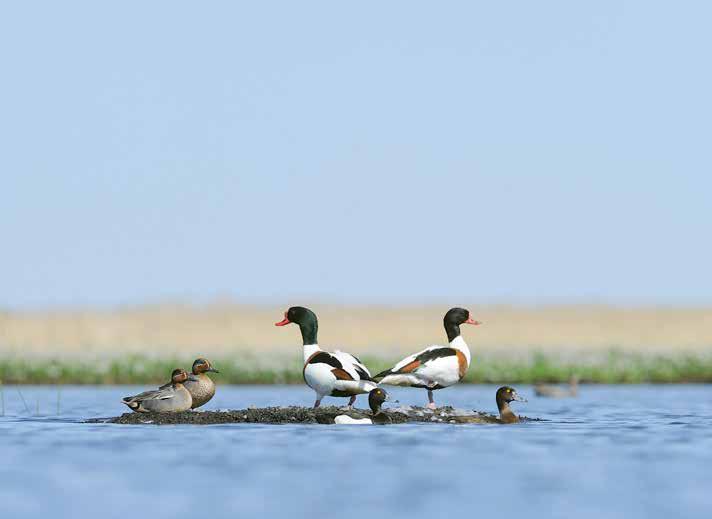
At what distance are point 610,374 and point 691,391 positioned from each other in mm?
4092

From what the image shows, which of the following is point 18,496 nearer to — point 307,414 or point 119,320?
point 307,414

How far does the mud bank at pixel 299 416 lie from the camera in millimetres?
22328

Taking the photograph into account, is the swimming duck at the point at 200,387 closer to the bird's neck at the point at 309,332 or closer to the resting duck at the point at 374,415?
the bird's neck at the point at 309,332

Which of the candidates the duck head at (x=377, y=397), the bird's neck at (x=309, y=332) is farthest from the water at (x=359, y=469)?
the bird's neck at (x=309, y=332)

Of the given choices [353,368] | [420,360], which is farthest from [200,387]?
[420,360]

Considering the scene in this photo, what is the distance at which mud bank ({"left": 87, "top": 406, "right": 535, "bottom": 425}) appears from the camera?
73.3 ft

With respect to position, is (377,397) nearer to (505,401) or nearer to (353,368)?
(353,368)

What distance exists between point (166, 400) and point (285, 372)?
1714cm

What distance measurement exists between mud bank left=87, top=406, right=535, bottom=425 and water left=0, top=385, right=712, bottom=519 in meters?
0.37

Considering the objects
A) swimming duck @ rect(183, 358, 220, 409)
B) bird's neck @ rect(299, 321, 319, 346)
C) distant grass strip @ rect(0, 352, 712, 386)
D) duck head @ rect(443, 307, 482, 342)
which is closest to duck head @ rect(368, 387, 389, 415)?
bird's neck @ rect(299, 321, 319, 346)

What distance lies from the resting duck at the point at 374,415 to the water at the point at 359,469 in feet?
0.93

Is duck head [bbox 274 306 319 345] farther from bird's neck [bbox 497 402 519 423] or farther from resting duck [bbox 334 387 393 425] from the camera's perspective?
bird's neck [bbox 497 402 519 423]

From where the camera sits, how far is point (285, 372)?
39719mm

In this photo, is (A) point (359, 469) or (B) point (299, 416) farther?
(B) point (299, 416)
